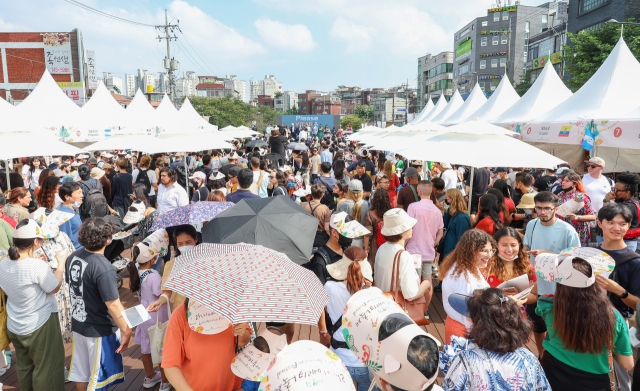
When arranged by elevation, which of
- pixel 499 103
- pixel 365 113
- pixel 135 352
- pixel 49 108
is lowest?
pixel 135 352

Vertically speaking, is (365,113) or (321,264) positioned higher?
(365,113)

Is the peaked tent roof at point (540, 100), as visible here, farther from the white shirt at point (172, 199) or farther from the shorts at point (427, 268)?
the white shirt at point (172, 199)

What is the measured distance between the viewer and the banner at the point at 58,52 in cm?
3984

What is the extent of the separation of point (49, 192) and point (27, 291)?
2.55 m

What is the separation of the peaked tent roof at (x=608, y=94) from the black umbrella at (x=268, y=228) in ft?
21.9

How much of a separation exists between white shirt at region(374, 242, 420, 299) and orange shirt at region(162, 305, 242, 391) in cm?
172

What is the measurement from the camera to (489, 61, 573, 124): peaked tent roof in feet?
37.2

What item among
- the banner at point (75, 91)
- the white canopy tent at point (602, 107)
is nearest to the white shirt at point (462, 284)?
the white canopy tent at point (602, 107)

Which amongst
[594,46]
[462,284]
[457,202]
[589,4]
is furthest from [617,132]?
[589,4]

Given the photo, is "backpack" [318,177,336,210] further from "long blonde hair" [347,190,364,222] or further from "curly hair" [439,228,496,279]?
"curly hair" [439,228,496,279]

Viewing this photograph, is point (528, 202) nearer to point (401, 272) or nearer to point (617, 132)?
point (617, 132)

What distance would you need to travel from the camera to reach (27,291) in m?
3.29

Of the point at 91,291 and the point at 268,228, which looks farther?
the point at 268,228

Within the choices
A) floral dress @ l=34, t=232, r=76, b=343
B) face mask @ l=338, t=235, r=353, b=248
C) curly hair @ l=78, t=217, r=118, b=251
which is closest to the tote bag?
floral dress @ l=34, t=232, r=76, b=343
